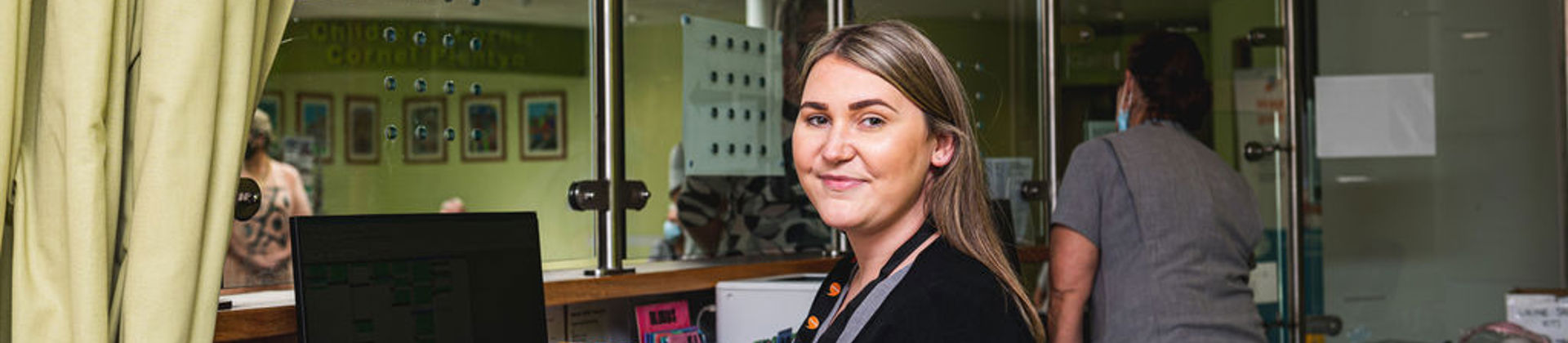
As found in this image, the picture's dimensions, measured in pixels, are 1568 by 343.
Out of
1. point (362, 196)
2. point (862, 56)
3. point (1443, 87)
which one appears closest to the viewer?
point (862, 56)

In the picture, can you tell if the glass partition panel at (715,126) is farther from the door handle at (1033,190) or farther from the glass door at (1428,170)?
the glass door at (1428,170)

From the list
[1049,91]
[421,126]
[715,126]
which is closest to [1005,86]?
[1049,91]

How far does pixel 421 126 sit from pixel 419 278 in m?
0.62

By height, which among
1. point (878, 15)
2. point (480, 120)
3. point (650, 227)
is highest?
point (878, 15)

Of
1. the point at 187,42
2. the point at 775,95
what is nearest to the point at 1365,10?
the point at 775,95

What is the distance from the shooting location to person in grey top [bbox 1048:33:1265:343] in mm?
2848

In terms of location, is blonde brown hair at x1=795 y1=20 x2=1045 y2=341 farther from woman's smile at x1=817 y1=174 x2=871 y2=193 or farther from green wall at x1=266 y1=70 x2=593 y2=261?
green wall at x1=266 y1=70 x2=593 y2=261

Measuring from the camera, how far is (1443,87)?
4.09 m

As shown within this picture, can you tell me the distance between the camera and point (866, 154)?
5.27ft

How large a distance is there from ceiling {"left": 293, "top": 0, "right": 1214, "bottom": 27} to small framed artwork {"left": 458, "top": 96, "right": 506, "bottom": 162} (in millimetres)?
151

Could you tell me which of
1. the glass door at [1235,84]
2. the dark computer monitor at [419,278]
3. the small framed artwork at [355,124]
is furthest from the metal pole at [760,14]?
the small framed artwork at [355,124]

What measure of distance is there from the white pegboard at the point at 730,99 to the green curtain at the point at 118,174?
4.45 feet

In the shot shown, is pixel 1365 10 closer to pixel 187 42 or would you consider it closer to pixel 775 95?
pixel 775 95

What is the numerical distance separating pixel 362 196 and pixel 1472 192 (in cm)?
285
